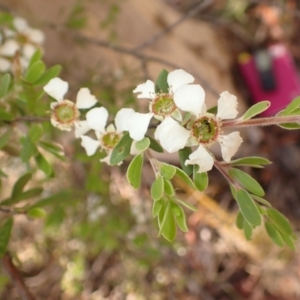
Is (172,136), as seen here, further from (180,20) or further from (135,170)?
(180,20)

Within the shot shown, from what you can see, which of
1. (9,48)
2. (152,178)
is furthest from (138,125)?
(152,178)

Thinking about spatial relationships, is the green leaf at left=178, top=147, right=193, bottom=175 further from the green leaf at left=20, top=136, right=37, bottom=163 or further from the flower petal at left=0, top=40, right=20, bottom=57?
the flower petal at left=0, top=40, right=20, bottom=57

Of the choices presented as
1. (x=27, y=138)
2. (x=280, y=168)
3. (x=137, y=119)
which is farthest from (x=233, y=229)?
(x=137, y=119)

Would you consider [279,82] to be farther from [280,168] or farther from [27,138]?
[27,138]

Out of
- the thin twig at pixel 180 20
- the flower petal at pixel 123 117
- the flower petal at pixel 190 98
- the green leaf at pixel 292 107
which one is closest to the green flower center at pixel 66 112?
the flower petal at pixel 123 117

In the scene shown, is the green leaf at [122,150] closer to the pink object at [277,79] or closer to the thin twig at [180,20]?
the thin twig at [180,20]

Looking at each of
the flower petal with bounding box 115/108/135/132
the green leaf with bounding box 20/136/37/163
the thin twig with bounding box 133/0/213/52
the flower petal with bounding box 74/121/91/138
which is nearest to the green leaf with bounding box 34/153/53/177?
the green leaf with bounding box 20/136/37/163
